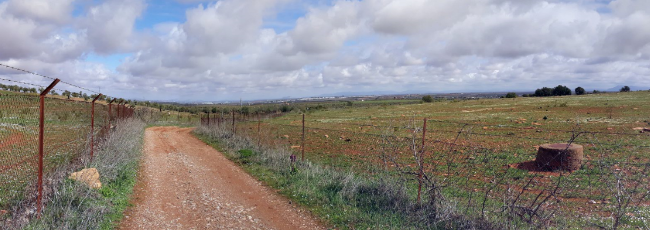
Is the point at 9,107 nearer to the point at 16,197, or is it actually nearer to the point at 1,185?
the point at 1,185

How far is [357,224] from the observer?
20.7 ft

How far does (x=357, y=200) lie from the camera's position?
300 inches

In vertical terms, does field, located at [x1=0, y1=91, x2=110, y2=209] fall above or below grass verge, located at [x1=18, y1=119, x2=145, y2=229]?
above

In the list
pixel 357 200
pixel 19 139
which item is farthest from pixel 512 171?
pixel 19 139

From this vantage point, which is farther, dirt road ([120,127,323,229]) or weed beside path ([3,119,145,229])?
dirt road ([120,127,323,229])

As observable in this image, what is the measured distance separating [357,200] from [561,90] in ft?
311

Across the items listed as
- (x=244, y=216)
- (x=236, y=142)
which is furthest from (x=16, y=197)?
(x=236, y=142)

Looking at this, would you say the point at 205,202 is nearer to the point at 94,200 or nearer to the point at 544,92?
the point at 94,200

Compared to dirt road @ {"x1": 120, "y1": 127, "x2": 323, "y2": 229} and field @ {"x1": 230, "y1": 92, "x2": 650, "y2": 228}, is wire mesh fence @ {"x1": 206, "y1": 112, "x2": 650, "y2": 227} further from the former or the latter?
dirt road @ {"x1": 120, "y1": 127, "x2": 323, "y2": 229}

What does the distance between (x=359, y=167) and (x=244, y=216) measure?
17.7 ft

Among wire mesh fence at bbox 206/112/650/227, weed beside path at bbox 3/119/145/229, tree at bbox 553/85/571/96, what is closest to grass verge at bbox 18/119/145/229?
weed beside path at bbox 3/119/145/229

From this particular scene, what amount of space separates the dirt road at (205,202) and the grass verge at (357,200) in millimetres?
423

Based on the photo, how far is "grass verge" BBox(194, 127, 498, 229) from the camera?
6.09 m

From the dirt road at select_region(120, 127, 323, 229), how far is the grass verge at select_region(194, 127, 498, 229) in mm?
423
